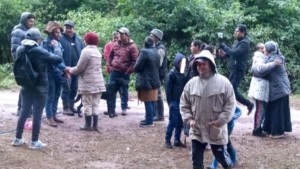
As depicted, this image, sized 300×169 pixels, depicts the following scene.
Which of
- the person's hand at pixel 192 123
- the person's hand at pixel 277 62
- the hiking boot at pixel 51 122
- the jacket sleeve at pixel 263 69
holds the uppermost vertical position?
the person's hand at pixel 277 62

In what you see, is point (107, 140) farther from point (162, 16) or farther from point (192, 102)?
point (162, 16)

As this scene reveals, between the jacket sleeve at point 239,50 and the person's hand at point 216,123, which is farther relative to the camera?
the jacket sleeve at point 239,50

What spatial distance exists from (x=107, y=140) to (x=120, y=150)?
645mm

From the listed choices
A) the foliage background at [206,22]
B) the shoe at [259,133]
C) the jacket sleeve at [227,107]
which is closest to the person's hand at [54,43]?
the shoe at [259,133]

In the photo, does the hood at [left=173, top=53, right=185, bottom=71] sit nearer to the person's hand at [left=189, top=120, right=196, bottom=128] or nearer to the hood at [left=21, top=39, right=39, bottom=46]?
the person's hand at [left=189, top=120, right=196, bottom=128]

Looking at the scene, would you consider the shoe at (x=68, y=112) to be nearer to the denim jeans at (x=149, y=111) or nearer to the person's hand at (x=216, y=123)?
the denim jeans at (x=149, y=111)

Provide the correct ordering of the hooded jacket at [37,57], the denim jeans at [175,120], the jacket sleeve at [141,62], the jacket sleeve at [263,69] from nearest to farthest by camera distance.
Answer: the hooded jacket at [37,57]
the denim jeans at [175,120]
the jacket sleeve at [263,69]
the jacket sleeve at [141,62]

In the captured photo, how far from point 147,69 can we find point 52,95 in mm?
1878

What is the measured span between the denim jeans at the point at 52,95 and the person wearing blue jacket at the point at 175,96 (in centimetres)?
231

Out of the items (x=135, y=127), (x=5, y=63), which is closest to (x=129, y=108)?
(x=135, y=127)

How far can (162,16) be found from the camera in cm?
2017

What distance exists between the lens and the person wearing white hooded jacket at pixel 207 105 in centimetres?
722

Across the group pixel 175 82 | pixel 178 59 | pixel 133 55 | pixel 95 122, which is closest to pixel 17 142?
pixel 95 122

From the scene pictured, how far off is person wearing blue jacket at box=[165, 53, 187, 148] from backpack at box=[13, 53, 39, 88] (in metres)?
2.24
